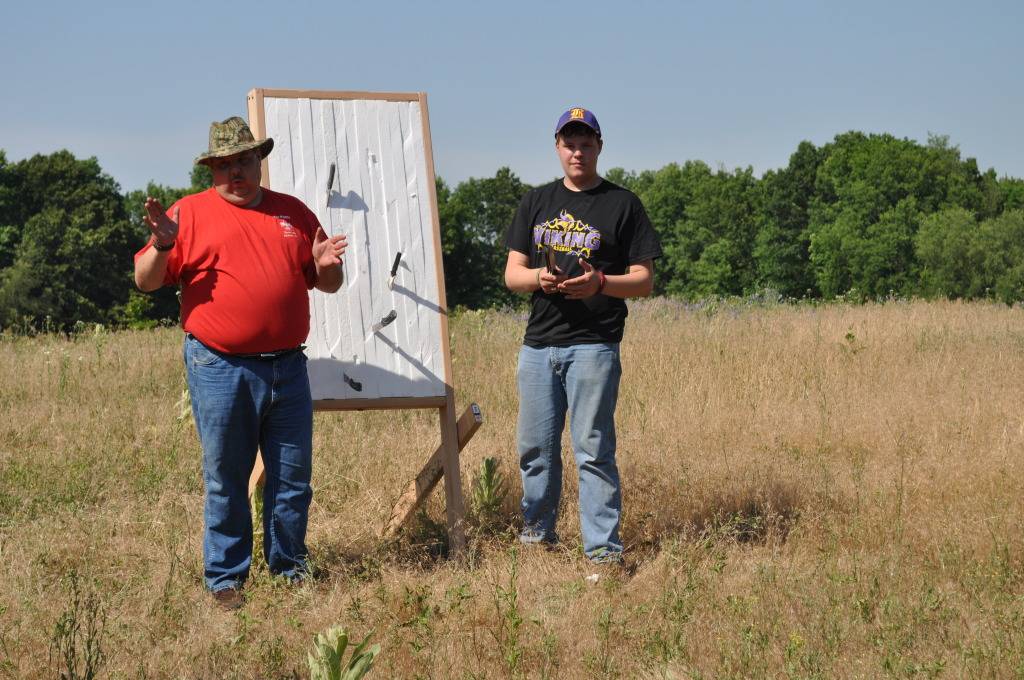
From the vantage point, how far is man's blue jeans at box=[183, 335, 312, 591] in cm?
468

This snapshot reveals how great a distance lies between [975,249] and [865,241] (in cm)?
1097

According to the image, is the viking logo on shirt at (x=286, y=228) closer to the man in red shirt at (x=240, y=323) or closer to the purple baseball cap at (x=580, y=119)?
the man in red shirt at (x=240, y=323)

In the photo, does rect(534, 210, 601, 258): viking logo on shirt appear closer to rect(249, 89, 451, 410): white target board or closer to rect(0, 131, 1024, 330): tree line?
rect(249, 89, 451, 410): white target board

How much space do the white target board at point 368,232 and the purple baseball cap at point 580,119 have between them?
911mm

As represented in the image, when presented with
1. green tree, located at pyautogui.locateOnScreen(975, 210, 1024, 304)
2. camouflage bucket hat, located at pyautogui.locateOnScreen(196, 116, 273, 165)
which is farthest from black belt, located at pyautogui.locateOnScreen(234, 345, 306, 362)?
green tree, located at pyautogui.locateOnScreen(975, 210, 1024, 304)

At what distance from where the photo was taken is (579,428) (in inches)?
197

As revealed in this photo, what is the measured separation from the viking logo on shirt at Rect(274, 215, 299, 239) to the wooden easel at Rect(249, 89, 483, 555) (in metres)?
0.57

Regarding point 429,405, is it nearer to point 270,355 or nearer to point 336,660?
point 270,355

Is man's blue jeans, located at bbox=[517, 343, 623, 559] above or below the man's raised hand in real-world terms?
below

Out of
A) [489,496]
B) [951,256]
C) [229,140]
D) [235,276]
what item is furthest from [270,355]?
[951,256]

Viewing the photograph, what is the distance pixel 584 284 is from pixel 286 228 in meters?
1.34

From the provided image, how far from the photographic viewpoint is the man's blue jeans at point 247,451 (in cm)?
468

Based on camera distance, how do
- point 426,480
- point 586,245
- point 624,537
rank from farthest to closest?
point 624,537 → point 426,480 → point 586,245

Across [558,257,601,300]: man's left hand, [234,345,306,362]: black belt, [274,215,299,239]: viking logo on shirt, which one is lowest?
[234,345,306,362]: black belt
